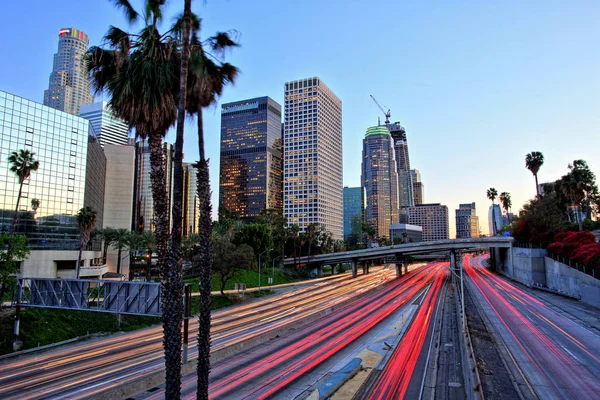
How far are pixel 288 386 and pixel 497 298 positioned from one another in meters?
48.6

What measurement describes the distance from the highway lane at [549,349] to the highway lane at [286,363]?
12417mm

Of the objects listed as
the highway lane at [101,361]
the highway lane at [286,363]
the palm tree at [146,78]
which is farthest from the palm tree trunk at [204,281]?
the highway lane at [101,361]

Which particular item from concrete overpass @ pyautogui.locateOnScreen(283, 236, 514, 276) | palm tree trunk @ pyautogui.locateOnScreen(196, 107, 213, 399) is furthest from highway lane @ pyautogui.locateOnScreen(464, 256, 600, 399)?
concrete overpass @ pyautogui.locateOnScreen(283, 236, 514, 276)

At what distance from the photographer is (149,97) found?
11594mm

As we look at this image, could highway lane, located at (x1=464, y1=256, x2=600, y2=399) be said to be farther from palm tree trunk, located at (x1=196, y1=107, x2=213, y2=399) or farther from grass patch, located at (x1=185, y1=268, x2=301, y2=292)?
grass patch, located at (x1=185, y1=268, x2=301, y2=292)

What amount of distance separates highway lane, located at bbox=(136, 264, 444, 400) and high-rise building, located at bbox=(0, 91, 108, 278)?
54.1 m

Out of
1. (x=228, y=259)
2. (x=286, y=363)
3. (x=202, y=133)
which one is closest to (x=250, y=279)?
(x=228, y=259)

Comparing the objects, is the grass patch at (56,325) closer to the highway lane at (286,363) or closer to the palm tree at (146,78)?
the highway lane at (286,363)

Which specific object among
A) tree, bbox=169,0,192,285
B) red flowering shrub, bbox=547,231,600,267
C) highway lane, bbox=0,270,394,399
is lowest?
highway lane, bbox=0,270,394,399

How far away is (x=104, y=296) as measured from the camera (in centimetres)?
2675

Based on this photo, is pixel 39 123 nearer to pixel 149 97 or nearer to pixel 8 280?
pixel 8 280

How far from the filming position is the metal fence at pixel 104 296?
2392 cm

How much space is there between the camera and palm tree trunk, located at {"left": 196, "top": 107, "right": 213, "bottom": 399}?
10570 millimetres

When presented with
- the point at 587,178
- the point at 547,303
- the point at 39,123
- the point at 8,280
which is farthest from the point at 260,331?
the point at 587,178
